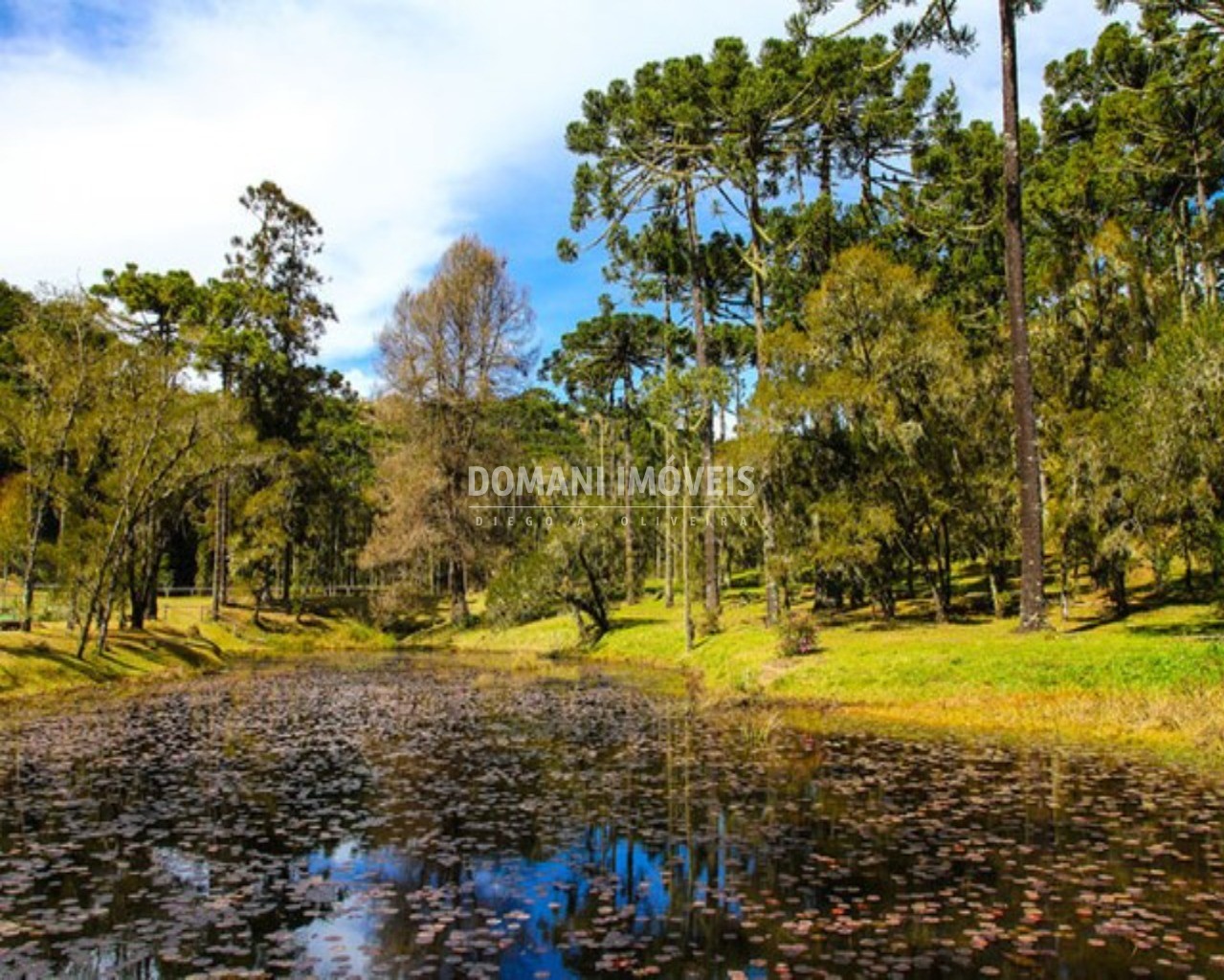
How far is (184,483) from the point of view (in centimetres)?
4019

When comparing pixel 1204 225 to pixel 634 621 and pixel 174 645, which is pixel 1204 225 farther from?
pixel 174 645

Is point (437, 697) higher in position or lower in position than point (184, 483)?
lower

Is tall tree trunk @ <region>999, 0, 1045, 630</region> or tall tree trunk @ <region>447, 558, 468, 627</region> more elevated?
tall tree trunk @ <region>999, 0, 1045, 630</region>

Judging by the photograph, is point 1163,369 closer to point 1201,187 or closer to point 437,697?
point 1201,187

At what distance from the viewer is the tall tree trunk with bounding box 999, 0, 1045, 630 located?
2605 centimetres

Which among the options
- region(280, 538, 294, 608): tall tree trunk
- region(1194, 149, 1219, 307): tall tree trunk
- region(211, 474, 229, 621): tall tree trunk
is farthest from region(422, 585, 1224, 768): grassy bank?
region(280, 538, 294, 608): tall tree trunk

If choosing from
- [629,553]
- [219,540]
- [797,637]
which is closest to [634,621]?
[629,553]

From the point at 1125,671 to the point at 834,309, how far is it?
59.7 ft

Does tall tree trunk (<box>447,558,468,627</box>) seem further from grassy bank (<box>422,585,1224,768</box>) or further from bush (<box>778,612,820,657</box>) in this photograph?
bush (<box>778,612,820,657</box>)

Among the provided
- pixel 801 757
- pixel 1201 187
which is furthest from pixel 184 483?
pixel 1201 187

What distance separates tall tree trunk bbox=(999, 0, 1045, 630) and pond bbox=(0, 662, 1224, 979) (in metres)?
9.55

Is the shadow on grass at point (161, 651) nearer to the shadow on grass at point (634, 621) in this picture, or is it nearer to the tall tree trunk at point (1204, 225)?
the shadow on grass at point (634, 621)

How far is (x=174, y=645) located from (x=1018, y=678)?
35067mm

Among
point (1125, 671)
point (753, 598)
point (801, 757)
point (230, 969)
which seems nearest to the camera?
point (230, 969)
